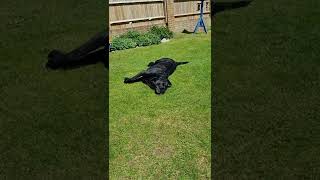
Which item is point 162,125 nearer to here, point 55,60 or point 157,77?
point 157,77

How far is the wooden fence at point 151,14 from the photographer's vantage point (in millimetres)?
16797

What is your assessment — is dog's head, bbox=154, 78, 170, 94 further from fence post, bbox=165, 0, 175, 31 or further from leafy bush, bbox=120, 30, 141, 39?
fence post, bbox=165, 0, 175, 31

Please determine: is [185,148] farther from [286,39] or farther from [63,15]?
[63,15]

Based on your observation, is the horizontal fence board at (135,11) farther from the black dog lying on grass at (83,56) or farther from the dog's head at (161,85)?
the dog's head at (161,85)

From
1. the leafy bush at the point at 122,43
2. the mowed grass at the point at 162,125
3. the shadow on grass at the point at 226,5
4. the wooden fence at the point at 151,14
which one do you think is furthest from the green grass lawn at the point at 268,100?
the shadow on grass at the point at 226,5

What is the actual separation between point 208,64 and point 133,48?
459cm

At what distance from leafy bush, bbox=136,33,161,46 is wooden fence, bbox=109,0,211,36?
894mm

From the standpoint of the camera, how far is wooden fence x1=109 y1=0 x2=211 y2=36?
16797 mm

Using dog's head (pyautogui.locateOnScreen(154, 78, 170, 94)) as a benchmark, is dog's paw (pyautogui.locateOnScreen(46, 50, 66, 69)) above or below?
above

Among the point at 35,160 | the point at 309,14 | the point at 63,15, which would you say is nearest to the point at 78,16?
the point at 63,15

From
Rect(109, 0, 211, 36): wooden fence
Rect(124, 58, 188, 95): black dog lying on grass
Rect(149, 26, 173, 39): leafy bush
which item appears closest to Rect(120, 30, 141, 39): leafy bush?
Rect(109, 0, 211, 36): wooden fence

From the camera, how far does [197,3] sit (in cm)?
2067

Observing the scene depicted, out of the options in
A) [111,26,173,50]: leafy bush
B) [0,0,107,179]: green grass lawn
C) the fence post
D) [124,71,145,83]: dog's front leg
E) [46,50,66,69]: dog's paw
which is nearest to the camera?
[0,0,107,179]: green grass lawn

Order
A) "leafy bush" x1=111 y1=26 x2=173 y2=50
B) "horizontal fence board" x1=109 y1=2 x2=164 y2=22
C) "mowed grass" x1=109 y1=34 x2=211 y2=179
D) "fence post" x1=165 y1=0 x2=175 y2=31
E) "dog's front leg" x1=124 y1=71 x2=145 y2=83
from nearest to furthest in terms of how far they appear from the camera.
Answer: "mowed grass" x1=109 y1=34 x2=211 y2=179, "dog's front leg" x1=124 y1=71 x2=145 y2=83, "leafy bush" x1=111 y1=26 x2=173 y2=50, "horizontal fence board" x1=109 y1=2 x2=164 y2=22, "fence post" x1=165 y1=0 x2=175 y2=31
